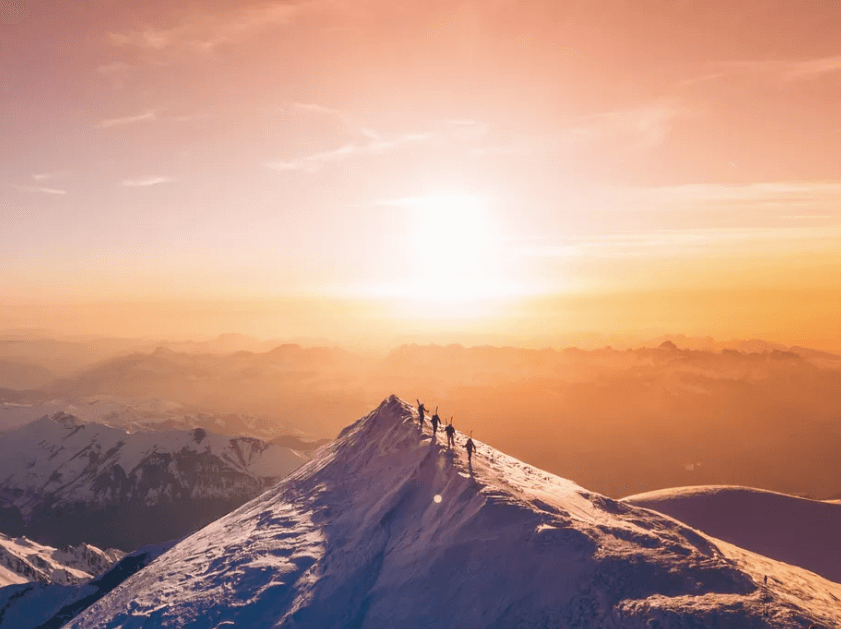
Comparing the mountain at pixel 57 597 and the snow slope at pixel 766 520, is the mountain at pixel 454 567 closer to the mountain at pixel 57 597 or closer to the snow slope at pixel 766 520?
the snow slope at pixel 766 520

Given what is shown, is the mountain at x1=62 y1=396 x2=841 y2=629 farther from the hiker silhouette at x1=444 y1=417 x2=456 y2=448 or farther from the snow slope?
the snow slope

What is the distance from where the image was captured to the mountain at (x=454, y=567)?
44.0 meters

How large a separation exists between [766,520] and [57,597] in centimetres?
18540

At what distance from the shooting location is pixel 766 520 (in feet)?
322

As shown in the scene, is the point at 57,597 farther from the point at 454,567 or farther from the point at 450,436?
the point at 454,567

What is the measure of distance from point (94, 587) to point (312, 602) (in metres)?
122

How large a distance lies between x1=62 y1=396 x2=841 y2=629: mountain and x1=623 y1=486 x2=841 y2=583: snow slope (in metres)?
31.5

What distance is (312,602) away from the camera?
52.5 metres

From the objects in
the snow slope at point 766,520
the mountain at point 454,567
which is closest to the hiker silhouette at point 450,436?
the mountain at point 454,567

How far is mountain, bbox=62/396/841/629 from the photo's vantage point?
4400cm

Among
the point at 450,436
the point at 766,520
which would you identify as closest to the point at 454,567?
the point at 450,436

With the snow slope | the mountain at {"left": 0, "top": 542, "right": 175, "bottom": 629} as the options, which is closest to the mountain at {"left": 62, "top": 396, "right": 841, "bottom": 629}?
the snow slope

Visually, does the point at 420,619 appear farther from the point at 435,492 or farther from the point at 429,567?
the point at 435,492

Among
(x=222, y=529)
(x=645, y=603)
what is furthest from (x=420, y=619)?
(x=222, y=529)
